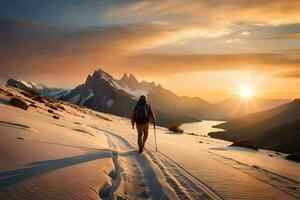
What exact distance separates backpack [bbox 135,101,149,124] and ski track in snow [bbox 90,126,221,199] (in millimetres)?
3011

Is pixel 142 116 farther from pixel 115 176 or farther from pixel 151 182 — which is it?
pixel 151 182

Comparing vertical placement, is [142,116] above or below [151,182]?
above

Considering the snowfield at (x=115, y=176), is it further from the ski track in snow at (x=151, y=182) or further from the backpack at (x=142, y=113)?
the backpack at (x=142, y=113)

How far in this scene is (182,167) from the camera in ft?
33.0

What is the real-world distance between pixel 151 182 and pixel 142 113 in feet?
20.5

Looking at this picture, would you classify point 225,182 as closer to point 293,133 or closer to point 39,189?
point 39,189

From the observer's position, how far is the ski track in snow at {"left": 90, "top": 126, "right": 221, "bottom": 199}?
6.80m

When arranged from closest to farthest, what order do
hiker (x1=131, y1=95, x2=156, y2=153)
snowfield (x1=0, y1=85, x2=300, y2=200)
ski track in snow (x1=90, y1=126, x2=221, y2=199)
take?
snowfield (x1=0, y1=85, x2=300, y2=200)
ski track in snow (x1=90, y1=126, x2=221, y2=199)
hiker (x1=131, y1=95, x2=156, y2=153)

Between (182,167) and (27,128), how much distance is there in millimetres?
6701

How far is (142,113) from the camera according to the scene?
1390 centimetres

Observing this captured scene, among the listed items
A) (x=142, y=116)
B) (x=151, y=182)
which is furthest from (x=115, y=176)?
(x=142, y=116)

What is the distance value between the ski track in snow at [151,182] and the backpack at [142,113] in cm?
301

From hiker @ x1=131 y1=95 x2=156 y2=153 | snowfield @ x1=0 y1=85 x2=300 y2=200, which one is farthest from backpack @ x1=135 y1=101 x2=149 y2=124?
snowfield @ x1=0 y1=85 x2=300 y2=200

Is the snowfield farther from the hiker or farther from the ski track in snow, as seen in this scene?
the hiker
